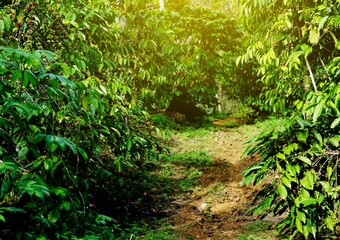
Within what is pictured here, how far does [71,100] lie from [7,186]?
0.77 meters

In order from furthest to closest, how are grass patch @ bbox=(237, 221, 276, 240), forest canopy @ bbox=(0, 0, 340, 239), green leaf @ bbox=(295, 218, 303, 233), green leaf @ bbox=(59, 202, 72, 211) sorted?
1. grass patch @ bbox=(237, 221, 276, 240)
2. green leaf @ bbox=(295, 218, 303, 233)
3. green leaf @ bbox=(59, 202, 72, 211)
4. forest canopy @ bbox=(0, 0, 340, 239)

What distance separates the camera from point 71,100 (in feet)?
7.23

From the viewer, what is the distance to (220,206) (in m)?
5.68

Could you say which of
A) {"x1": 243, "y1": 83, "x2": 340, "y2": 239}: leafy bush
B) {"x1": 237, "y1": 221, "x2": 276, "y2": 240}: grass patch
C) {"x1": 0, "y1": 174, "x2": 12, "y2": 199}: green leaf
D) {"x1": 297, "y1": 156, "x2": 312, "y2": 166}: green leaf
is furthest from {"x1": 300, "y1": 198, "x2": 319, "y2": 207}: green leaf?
{"x1": 237, "y1": 221, "x2": 276, "y2": 240}: grass patch

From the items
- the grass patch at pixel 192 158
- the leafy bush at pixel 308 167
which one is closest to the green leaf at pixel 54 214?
the leafy bush at pixel 308 167

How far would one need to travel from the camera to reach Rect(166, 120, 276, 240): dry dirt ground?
4.65m

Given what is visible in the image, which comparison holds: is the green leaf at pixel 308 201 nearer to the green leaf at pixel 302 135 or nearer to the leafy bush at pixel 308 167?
the leafy bush at pixel 308 167

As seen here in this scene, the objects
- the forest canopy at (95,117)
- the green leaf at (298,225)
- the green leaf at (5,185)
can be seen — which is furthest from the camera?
the green leaf at (298,225)

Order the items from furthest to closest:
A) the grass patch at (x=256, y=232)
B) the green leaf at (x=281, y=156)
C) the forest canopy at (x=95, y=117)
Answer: the grass patch at (x=256, y=232) < the green leaf at (x=281, y=156) < the forest canopy at (x=95, y=117)

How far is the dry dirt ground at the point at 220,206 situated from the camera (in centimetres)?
465

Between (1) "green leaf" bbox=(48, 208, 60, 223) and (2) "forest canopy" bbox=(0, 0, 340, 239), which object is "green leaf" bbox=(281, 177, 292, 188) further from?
(1) "green leaf" bbox=(48, 208, 60, 223)

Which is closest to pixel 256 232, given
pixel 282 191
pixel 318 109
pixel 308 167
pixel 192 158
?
pixel 308 167

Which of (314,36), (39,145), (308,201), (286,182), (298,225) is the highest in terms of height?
(314,36)

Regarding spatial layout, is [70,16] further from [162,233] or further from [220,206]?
[220,206]
